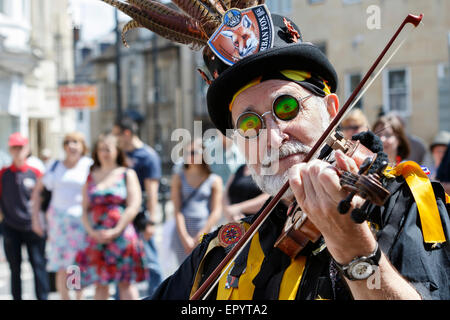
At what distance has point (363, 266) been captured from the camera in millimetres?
1151

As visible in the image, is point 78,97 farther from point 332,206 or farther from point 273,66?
point 332,206

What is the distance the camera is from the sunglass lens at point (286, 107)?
169 centimetres

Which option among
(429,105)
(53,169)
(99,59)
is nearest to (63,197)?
(53,169)

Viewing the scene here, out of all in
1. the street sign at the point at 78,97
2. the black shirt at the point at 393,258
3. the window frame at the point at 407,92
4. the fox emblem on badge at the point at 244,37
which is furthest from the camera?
the window frame at the point at 407,92

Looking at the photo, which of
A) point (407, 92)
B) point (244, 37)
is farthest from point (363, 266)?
point (407, 92)

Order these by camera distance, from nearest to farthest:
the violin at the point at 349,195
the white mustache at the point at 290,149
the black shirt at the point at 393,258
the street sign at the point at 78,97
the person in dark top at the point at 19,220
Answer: the violin at the point at 349,195
the black shirt at the point at 393,258
the white mustache at the point at 290,149
the person in dark top at the point at 19,220
the street sign at the point at 78,97

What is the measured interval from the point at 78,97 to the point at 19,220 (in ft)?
23.9

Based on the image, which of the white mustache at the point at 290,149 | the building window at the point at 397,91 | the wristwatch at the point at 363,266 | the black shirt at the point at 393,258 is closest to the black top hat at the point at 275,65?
the white mustache at the point at 290,149

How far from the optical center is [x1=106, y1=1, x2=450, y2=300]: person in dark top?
3.82 ft

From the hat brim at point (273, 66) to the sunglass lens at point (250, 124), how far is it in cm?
12

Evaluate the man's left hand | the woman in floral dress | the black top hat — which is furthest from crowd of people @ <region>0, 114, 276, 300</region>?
the man's left hand

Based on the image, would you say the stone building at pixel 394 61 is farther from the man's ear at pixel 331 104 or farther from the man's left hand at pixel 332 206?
the man's left hand at pixel 332 206

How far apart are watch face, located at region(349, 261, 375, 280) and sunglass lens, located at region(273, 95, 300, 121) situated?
25.3 inches

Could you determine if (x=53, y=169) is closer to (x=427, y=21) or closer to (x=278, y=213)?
(x=278, y=213)
